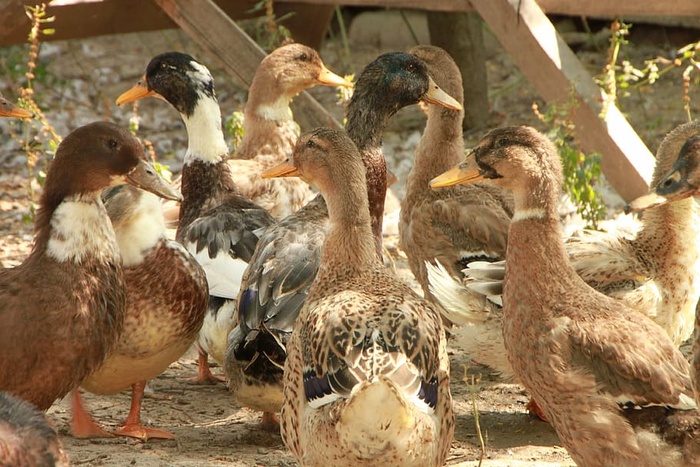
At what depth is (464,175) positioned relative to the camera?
4656mm

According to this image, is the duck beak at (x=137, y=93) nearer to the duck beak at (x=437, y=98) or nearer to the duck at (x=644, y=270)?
the duck beak at (x=437, y=98)

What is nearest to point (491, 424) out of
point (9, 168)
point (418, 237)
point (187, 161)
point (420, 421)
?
point (418, 237)

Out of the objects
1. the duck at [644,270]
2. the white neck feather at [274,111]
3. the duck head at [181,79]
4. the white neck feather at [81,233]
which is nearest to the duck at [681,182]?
the duck at [644,270]

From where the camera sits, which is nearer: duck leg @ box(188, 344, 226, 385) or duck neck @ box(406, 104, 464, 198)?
duck leg @ box(188, 344, 226, 385)

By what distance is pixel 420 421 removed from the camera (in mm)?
3543

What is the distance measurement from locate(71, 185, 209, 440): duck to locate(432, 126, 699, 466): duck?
145 cm

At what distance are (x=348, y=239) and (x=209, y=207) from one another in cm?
177

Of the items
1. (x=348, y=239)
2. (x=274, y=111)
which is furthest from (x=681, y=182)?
(x=274, y=111)

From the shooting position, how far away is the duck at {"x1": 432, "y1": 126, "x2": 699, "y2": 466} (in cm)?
394

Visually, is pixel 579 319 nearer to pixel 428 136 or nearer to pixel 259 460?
pixel 259 460

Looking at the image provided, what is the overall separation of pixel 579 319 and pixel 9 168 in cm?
587

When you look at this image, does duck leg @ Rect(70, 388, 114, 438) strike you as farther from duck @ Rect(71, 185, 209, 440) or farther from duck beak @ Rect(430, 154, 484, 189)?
duck beak @ Rect(430, 154, 484, 189)

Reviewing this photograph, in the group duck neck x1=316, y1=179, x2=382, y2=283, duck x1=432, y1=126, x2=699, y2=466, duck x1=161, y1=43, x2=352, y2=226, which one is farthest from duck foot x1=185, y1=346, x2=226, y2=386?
duck x1=432, y1=126, x2=699, y2=466

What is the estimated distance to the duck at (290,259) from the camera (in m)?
4.48
